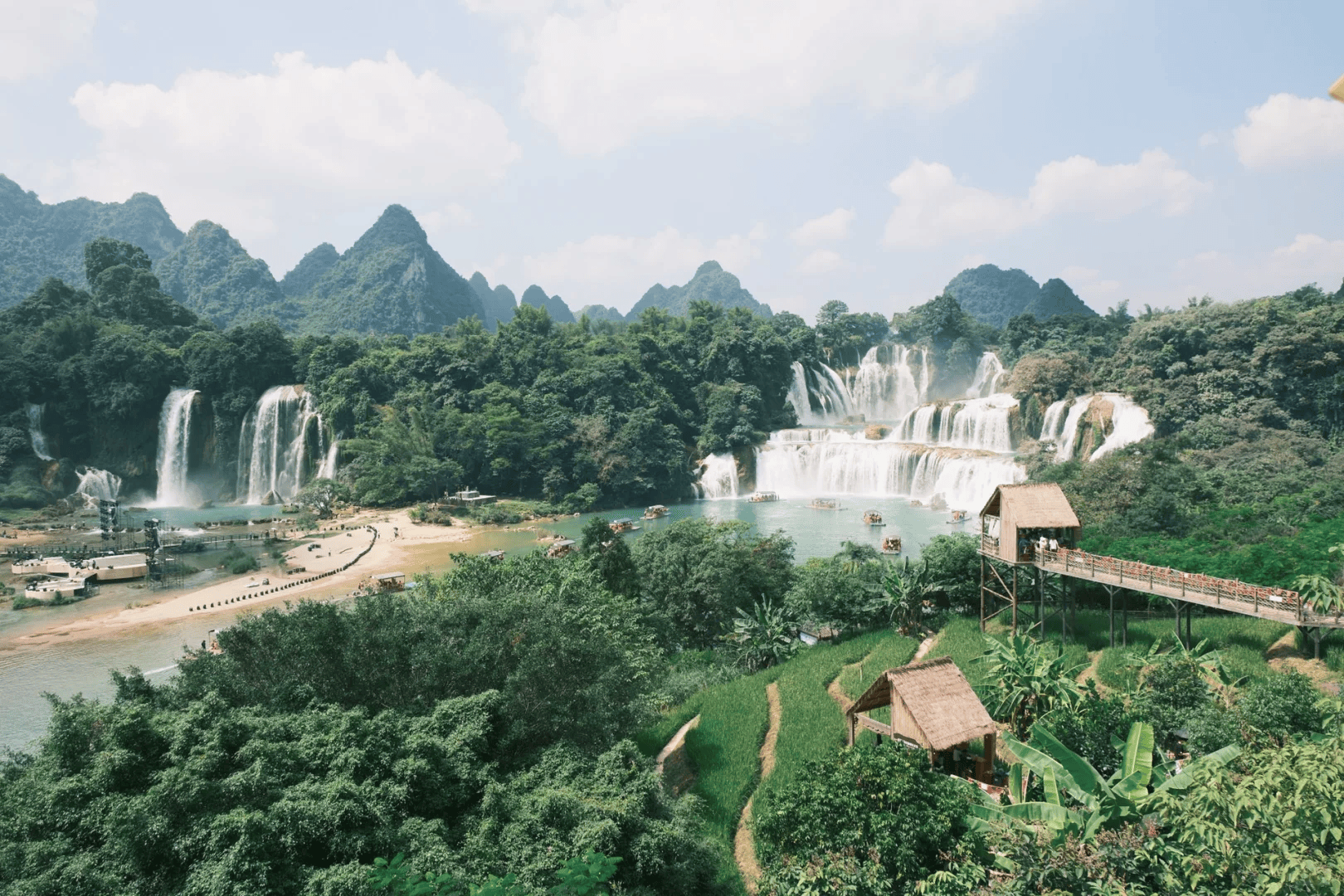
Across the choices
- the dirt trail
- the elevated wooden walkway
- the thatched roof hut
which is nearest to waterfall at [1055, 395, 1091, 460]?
the thatched roof hut

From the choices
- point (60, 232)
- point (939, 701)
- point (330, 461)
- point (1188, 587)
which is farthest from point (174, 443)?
point (60, 232)

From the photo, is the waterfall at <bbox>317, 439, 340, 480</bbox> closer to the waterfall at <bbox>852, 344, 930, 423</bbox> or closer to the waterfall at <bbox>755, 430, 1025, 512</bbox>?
the waterfall at <bbox>755, 430, 1025, 512</bbox>

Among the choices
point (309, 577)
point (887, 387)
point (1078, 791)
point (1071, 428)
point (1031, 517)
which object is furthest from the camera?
point (887, 387)

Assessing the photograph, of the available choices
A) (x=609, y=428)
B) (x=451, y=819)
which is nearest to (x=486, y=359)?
(x=609, y=428)

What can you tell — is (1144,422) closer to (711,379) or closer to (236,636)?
(711,379)

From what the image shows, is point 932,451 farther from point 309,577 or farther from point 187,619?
point 187,619
